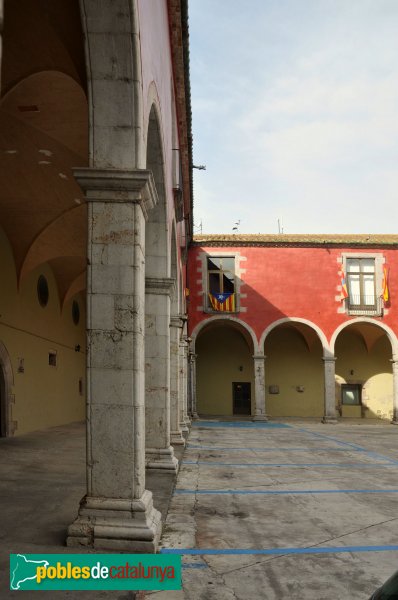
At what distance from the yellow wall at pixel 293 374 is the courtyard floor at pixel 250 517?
1443 cm

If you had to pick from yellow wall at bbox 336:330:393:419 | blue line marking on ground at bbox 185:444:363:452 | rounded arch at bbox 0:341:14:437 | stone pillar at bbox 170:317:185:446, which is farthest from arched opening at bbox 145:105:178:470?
yellow wall at bbox 336:330:393:419

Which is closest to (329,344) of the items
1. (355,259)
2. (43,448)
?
(355,259)

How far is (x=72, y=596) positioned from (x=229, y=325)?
22.5 metres

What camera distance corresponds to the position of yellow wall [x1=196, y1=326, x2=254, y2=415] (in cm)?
2600

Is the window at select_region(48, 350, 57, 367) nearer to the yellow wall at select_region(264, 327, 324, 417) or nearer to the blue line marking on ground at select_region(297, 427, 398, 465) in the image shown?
the blue line marking on ground at select_region(297, 427, 398, 465)

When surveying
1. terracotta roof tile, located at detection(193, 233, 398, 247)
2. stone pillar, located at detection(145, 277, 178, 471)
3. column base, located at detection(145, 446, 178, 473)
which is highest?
terracotta roof tile, located at detection(193, 233, 398, 247)

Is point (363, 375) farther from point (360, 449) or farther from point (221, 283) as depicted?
point (360, 449)

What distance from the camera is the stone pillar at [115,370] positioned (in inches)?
175

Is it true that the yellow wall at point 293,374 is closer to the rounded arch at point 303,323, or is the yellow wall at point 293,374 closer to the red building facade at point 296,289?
the red building facade at point 296,289

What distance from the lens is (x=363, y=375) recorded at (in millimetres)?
25969

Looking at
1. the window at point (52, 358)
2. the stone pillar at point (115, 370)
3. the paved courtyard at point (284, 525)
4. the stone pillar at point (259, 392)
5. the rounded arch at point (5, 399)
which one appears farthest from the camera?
the stone pillar at point (259, 392)

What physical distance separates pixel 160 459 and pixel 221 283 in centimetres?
1586

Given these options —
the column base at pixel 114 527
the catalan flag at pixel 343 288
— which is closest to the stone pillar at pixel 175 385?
the column base at pixel 114 527

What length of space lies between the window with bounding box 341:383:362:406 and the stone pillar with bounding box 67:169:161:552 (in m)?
22.3
